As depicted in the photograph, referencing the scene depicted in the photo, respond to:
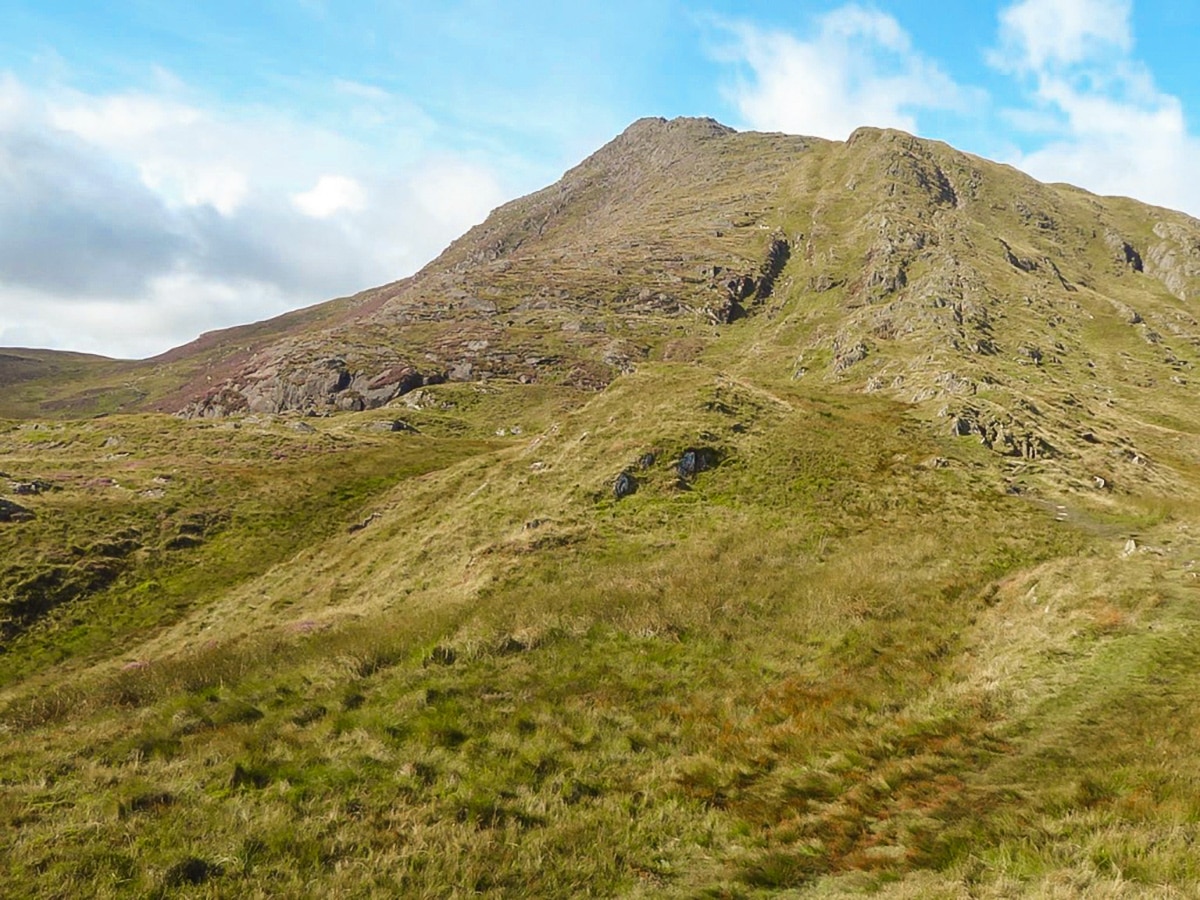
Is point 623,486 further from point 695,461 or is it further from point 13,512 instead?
point 13,512

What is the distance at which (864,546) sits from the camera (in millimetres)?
27297

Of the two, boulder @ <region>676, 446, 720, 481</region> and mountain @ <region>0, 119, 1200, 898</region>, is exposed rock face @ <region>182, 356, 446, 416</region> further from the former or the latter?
boulder @ <region>676, 446, 720, 481</region>

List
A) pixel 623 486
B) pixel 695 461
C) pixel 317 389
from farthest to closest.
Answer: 1. pixel 317 389
2. pixel 695 461
3. pixel 623 486

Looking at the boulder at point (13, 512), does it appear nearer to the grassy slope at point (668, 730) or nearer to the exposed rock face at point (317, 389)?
the grassy slope at point (668, 730)

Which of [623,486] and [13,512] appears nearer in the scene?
[623,486]

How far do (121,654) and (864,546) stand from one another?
3832cm

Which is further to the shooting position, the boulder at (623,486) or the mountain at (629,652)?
the boulder at (623,486)

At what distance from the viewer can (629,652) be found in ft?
56.4

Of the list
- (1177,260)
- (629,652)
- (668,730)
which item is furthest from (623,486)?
(1177,260)

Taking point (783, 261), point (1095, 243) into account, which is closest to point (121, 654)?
point (783, 261)

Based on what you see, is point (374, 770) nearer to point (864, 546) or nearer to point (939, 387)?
point (864, 546)

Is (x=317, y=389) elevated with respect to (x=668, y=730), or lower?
elevated

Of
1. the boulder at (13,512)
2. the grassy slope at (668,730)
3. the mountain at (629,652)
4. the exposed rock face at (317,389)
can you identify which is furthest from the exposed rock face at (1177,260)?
the boulder at (13,512)

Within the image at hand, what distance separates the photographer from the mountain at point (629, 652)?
8969mm
